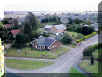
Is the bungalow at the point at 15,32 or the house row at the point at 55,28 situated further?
the bungalow at the point at 15,32

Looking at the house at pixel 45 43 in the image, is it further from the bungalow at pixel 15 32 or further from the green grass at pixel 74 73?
the green grass at pixel 74 73

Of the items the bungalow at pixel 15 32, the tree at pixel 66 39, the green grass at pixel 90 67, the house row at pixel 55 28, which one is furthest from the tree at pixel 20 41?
the green grass at pixel 90 67

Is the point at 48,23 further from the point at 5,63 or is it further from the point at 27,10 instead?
the point at 5,63

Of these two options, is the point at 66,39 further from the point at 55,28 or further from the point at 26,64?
the point at 26,64

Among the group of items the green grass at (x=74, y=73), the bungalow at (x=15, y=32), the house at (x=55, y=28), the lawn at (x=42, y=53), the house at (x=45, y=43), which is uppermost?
the house at (x=55, y=28)

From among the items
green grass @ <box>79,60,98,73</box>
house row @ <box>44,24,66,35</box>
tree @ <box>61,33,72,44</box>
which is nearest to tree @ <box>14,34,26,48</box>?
house row @ <box>44,24,66,35</box>

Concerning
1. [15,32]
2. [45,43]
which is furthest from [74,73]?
[15,32]
